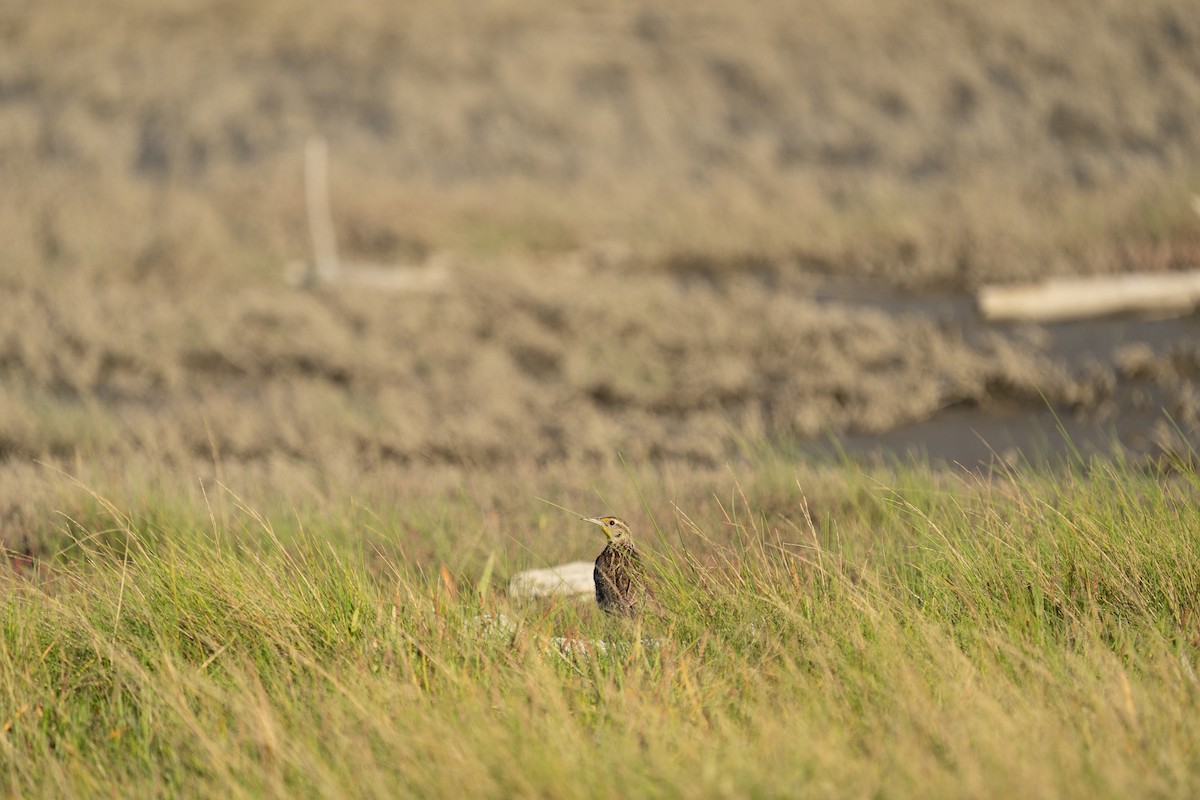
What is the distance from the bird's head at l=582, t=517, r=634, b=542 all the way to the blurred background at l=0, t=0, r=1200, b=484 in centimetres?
181

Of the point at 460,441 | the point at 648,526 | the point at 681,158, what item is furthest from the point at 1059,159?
the point at 648,526

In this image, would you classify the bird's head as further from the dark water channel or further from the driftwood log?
the driftwood log

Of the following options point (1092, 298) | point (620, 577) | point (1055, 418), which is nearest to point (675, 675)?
point (620, 577)

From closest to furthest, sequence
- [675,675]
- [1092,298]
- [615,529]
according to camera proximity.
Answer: [675,675] < [615,529] < [1092,298]

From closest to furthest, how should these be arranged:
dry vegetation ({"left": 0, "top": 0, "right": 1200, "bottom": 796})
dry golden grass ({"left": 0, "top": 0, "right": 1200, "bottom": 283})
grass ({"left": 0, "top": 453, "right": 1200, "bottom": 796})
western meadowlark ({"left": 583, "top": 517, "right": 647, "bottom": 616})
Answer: grass ({"left": 0, "top": 453, "right": 1200, "bottom": 796}) < dry vegetation ({"left": 0, "top": 0, "right": 1200, "bottom": 796}) < western meadowlark ({"left": 583, "top": 517, "right": 647, "bottom": 616}) < dry golden grass ({"left": 0, "top": 0, "right": 1200, "bottom": 283})

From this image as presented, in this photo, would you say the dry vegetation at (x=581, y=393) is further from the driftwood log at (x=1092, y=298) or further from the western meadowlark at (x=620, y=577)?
the driftwood log at (x=1092, y=298)

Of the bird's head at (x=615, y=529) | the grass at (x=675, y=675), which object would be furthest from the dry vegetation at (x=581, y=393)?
the bird's head at (x=615, y=529)

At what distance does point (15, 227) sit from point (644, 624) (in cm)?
1170

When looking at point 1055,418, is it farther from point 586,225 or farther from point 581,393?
point 586,225

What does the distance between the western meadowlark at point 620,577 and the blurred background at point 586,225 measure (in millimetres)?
1856

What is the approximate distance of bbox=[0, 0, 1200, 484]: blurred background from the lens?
7.52 m

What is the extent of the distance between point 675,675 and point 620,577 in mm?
547

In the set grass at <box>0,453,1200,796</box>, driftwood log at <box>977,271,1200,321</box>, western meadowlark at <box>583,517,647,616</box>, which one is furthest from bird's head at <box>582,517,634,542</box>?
driftwood log at <box>977,271,1200,321</box>

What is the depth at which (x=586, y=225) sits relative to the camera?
13578 millimetres
